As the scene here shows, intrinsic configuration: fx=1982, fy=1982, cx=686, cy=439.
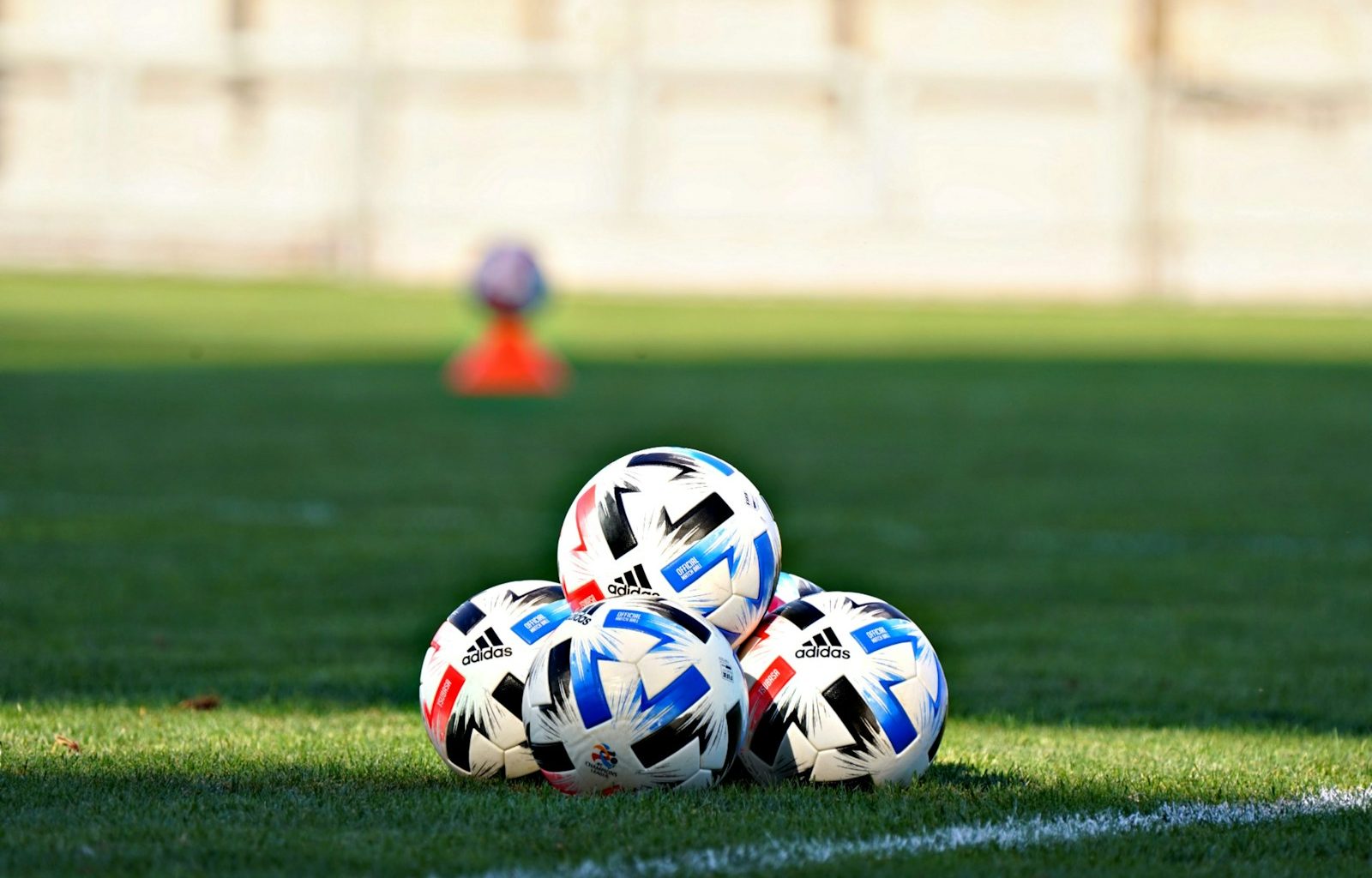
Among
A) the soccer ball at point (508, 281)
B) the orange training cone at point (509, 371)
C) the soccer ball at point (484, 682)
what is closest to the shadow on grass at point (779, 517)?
the orange training cone at point (509, 371)

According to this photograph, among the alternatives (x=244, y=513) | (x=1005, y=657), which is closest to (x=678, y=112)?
(x=244, y=513)

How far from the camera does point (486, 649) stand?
4.74 m

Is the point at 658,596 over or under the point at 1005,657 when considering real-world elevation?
over

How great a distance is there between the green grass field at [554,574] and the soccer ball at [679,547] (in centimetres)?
48

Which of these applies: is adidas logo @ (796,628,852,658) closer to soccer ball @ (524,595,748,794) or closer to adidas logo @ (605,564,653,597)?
soccer ball @ (524,595,748,794)

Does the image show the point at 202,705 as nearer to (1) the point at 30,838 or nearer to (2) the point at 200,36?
(1) the point at 30,838

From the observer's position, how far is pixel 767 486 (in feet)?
41.6

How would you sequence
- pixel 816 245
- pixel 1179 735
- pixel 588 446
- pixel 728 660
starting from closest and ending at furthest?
pixel 728 660
pixel 1179 735
pixel 588 446
pixel 816 245

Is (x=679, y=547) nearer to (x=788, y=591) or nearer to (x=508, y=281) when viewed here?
(x=788, y=591)

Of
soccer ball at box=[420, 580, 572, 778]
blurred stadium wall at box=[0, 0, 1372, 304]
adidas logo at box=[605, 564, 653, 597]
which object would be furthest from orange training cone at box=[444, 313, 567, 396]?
blurred stadium wall at box=[0, 0, 1372, 304]

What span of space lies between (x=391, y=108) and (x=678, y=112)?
549 cm

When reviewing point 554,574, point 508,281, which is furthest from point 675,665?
point 508,281

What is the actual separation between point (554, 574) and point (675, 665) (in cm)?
453

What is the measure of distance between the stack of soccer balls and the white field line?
1.45 ft
